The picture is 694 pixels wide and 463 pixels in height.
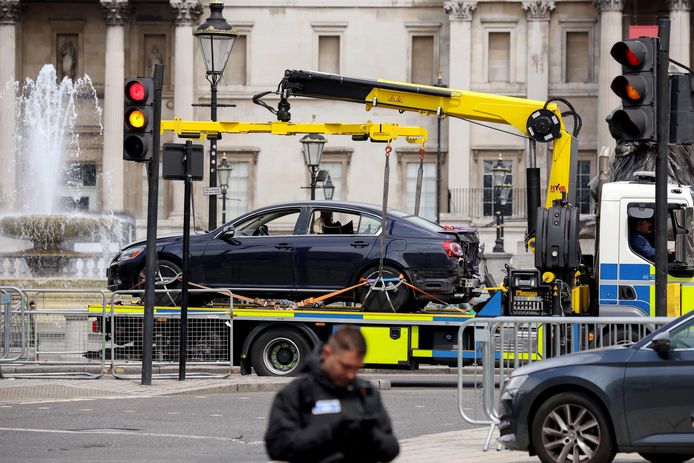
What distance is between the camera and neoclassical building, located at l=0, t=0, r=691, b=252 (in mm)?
73062

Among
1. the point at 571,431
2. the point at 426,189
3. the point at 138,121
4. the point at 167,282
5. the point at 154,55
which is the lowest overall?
the point at 571,431

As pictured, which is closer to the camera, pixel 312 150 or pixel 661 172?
pixel 661 172

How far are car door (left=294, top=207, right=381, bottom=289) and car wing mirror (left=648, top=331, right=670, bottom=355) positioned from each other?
10.9 metres

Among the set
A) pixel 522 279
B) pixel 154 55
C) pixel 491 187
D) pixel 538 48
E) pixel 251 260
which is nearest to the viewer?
pixel 522 279

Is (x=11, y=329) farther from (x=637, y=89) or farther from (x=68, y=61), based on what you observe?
(x=68, y=61)

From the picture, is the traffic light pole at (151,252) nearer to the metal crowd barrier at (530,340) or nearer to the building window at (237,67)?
the metal crowd barrier at (530,340)

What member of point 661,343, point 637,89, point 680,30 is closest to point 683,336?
point 661,343

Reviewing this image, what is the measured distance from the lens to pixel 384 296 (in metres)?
24.9

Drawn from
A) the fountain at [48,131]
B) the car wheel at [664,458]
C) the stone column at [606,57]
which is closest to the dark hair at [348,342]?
the car wheel at [664,458]

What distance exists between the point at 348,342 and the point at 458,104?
1786 centimetres

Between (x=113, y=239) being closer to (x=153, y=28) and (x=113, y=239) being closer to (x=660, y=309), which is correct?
(x=153, y=28)

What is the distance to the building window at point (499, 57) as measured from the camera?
7319 cm

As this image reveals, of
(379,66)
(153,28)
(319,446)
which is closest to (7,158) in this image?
(153,28)

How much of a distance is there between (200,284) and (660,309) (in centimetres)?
1026
